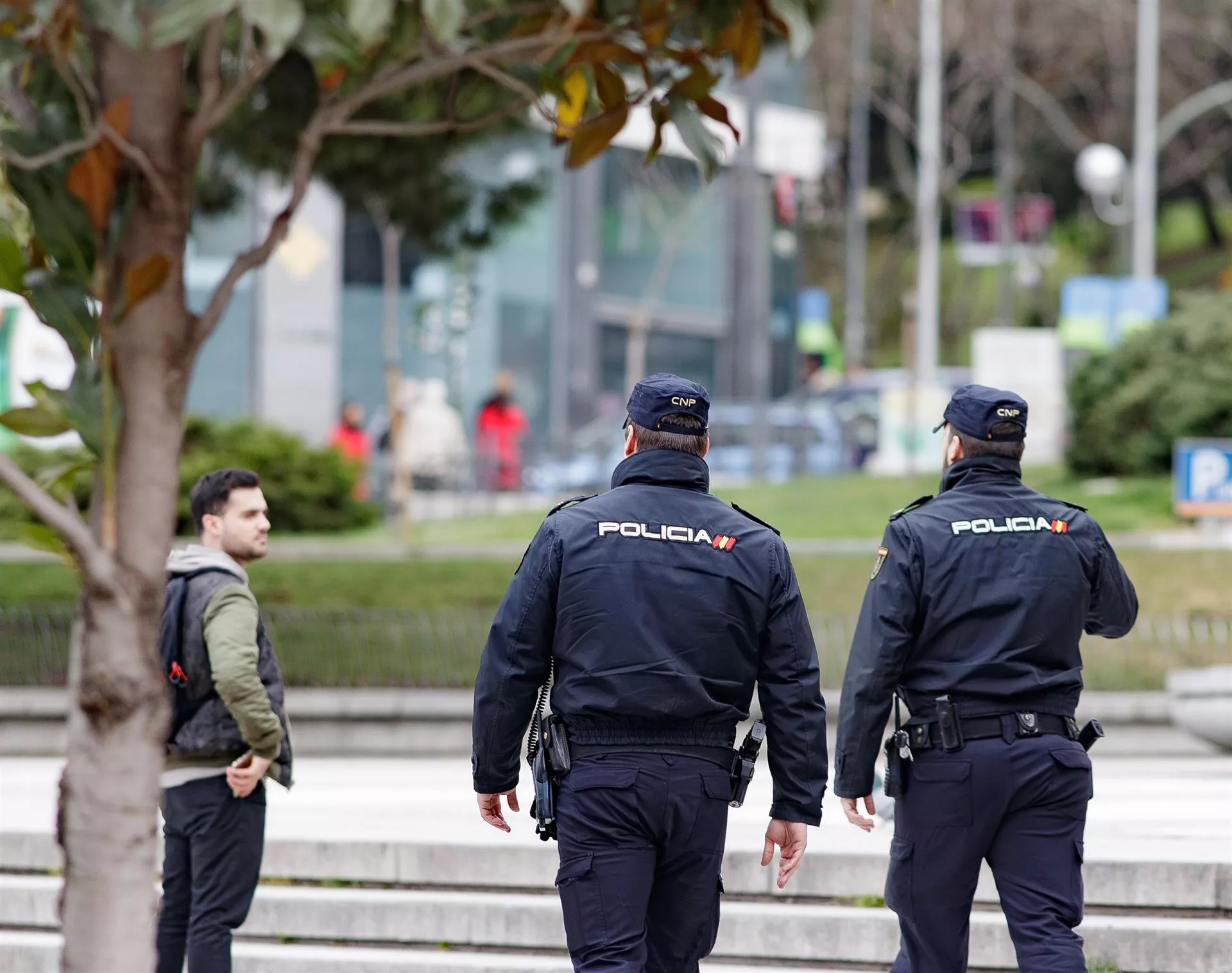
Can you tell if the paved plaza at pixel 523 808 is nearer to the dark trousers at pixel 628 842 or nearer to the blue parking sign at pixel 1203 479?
the dark trousers at pixel 628 842

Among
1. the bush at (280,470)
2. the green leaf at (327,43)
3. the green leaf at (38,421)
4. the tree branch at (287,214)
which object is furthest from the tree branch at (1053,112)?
the green leaf at (38,421)

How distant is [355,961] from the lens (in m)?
5.79

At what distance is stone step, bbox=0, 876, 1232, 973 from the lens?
5.53 meters

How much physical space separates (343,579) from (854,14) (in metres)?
28.6

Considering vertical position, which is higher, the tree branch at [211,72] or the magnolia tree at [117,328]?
the tree branch at [211,72]

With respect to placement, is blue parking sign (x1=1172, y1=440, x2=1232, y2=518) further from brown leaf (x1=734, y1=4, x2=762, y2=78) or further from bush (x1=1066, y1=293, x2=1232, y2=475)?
brown leaf (x1=734, y1=4, x2=762, y2=78)

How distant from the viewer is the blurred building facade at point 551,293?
2550cm

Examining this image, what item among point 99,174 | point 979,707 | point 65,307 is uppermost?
point 99,174

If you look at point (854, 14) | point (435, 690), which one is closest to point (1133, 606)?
point (435, 690)

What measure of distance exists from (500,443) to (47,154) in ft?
59.1

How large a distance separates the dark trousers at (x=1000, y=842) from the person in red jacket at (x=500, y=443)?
1639 cm

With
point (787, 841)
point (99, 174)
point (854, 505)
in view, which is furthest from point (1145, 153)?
point (99, 174)

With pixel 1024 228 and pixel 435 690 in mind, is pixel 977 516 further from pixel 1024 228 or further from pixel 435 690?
pixel 1024 228

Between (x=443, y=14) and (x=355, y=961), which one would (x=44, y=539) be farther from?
(x=355, y=961)
